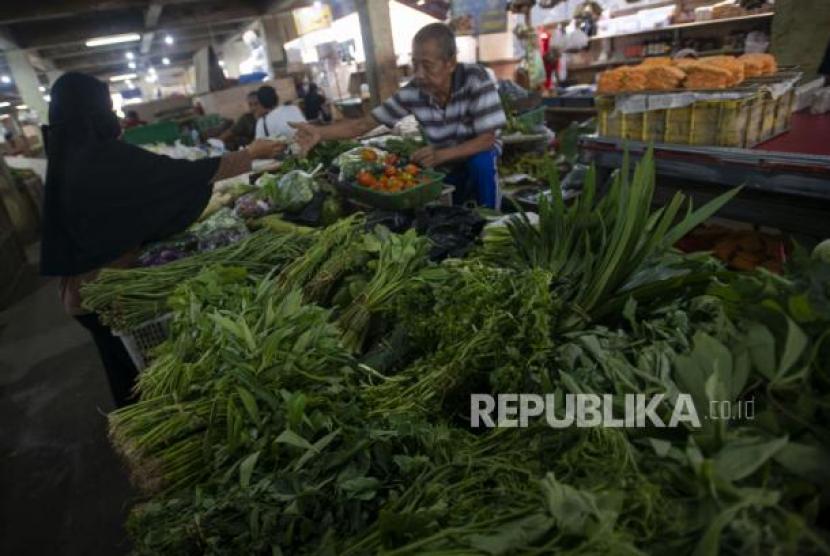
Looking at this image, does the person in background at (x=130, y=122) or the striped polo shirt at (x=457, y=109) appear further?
the person in background at (x=130, y=122)

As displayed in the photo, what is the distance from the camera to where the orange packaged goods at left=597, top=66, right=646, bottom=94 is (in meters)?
3.29

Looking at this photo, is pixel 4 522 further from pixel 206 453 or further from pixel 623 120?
pixel 623 120

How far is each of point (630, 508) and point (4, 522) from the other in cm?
372

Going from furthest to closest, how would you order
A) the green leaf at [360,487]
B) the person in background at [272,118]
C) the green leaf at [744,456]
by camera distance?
the person in background at [272,118]
the green leaf at [360,487]
the green leaf at [744,456]

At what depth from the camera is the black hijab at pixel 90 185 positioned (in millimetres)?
2691

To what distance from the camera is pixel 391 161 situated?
3447mm

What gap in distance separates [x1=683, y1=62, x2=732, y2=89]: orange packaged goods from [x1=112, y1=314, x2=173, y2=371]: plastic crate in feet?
11.2

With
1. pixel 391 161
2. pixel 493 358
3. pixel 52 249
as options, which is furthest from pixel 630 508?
pixel 52 249

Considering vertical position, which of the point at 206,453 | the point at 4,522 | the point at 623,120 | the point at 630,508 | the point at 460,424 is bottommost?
the point at 4,522

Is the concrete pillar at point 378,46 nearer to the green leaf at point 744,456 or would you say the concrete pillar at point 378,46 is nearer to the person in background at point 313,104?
the person in background at point 313,104

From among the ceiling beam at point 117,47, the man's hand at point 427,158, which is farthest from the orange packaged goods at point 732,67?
the ceiling beam at point 117,47

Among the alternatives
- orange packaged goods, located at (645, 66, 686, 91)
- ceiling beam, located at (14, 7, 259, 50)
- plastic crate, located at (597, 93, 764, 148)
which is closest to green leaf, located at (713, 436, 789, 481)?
plastic crate, located at (597, 93, 764, 148)

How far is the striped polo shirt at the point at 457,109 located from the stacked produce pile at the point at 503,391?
6.44 ft

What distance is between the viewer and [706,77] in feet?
9.88
